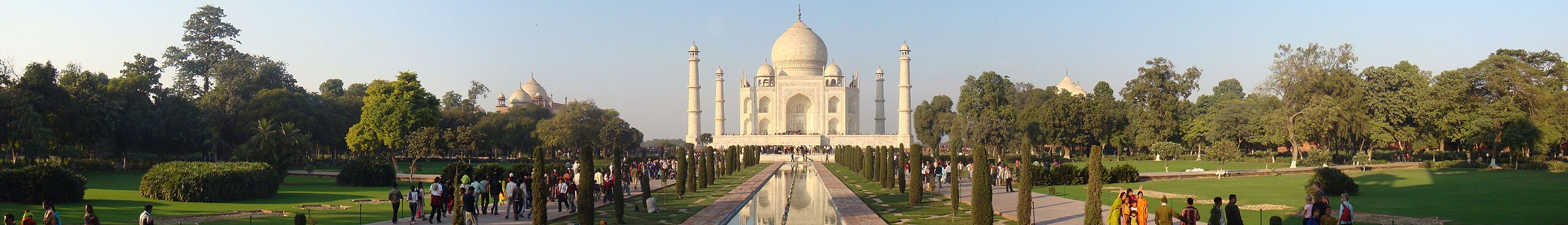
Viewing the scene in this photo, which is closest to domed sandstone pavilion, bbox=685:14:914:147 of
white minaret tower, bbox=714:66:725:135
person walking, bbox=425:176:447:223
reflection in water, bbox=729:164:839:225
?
white minaret tower, bbox=714:66:725:135

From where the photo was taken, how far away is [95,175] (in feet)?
91.6

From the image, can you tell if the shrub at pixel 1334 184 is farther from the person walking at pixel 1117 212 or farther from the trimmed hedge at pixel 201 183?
the trimmed hedge at pixel 201 183

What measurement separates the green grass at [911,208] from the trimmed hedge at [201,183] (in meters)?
10.1

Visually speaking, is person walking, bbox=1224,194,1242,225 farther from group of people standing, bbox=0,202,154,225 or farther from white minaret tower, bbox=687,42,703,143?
white minaret tower, bbox=687,42,703,143

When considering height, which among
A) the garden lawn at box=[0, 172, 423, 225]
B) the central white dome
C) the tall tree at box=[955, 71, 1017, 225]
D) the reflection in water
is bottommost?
the reflection in water

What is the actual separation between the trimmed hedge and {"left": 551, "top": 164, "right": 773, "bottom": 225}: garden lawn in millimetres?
5850

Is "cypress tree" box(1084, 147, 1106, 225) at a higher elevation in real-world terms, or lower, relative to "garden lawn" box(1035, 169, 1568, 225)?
higher

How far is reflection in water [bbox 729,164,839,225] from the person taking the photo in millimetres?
15773

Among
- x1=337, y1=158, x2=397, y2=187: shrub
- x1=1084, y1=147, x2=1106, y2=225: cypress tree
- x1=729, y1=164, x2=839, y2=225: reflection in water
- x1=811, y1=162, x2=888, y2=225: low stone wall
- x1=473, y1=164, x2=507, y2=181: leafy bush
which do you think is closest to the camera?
x1=1084, y1=147, x2=1106, y2=225: cypress tree

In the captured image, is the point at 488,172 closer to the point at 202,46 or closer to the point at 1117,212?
the point at 1117,212

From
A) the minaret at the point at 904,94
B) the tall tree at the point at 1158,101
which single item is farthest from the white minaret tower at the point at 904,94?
the tall tree at the point at 1158,101

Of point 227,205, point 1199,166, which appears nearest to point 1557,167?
point 1199,166

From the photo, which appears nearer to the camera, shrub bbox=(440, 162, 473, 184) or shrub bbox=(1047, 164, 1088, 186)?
shrub bbox=(440, 162, 473, 184)

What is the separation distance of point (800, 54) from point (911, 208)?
190 ft
